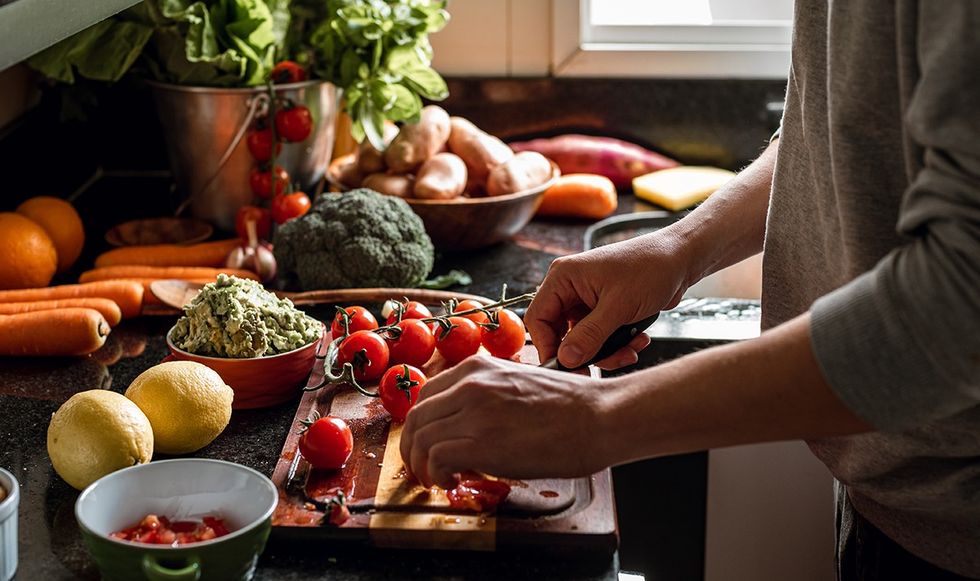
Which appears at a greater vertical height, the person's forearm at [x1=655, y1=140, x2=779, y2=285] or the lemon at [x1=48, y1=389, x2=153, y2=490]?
the person's forearm at [x1=655, y1=140, x2=779, y2=285]

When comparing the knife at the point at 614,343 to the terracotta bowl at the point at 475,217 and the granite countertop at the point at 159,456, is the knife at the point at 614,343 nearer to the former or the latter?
the granite countertop at the point at 159,456

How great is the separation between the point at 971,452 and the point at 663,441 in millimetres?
293

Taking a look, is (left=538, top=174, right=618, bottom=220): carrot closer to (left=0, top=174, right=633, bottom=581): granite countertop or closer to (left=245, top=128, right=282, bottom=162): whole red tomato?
(left=0, top=174, right=633, bottom=581): granite countertop

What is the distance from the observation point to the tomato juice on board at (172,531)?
94 centimetres

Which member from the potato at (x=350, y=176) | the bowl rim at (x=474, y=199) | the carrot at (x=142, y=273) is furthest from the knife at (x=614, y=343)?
the potato at (x=350, y=176)

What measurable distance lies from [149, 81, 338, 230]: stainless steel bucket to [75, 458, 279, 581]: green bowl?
36.5 inches

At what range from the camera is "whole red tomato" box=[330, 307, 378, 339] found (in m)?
1.39

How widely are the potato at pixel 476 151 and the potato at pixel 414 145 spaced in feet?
0.11

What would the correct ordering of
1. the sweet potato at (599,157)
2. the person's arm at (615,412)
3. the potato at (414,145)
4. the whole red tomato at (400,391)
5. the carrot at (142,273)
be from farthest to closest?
the sweet potato at (599,157) → the potato at (414,145) → the carrot at (142,273) → the whole red tomato at (400,391) → the person's arm at (615,412)

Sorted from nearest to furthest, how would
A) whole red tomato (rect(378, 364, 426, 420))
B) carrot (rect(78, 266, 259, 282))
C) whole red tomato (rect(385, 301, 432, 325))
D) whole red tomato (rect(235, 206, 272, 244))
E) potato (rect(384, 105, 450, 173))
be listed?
whole red tomato (rect(378, 364, 426, 420)) → whole red tomato (rect(385, 301, 432, 325)) → carrot (rect(78, 266, 259, 282)) → whole red tomato (rect(235, 206, 272, 244)) → potato (rect(384, 105, 450, 173))

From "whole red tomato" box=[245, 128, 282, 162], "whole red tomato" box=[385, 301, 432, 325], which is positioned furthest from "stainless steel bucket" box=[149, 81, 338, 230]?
"whole red tomato" box=[385, 301, 432, 325]

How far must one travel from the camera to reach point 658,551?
1.73m

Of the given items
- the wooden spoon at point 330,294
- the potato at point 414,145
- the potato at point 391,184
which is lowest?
the wooden spoon at point 330,294

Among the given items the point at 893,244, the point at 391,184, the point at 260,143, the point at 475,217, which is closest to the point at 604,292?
the point at 893,244
